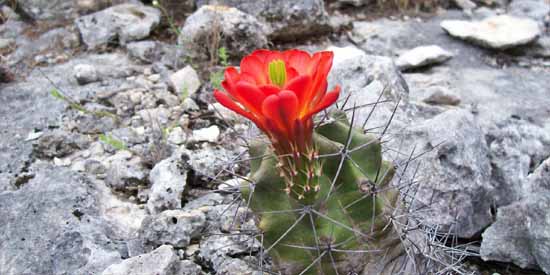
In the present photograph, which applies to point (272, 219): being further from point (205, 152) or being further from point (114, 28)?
point (114, 28)

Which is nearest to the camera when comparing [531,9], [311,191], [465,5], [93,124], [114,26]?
[311,191]

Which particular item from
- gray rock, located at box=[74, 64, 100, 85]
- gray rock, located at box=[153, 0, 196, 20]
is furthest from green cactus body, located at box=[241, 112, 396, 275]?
gray rock, located at box=[153, 0, 196, 20]

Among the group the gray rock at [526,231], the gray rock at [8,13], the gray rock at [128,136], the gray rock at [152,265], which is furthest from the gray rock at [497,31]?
the gray rock at [8,13]

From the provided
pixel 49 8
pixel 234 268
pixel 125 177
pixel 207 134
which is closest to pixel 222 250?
pixel 234 268

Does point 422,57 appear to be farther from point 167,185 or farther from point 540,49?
point 167,185

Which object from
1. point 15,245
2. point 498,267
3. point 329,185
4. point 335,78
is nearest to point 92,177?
point 15,245

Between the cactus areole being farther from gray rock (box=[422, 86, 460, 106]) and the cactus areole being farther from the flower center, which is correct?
gray rock (box=[422, 86, 460, 106])

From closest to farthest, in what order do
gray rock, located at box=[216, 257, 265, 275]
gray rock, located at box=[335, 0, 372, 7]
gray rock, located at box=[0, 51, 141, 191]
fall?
gray rock, located at box=[216, 257, 265, 275], gray rock, located at box=[0, 51, 141, 191], gray rock, located at box=[335, 0, 372, 7]
